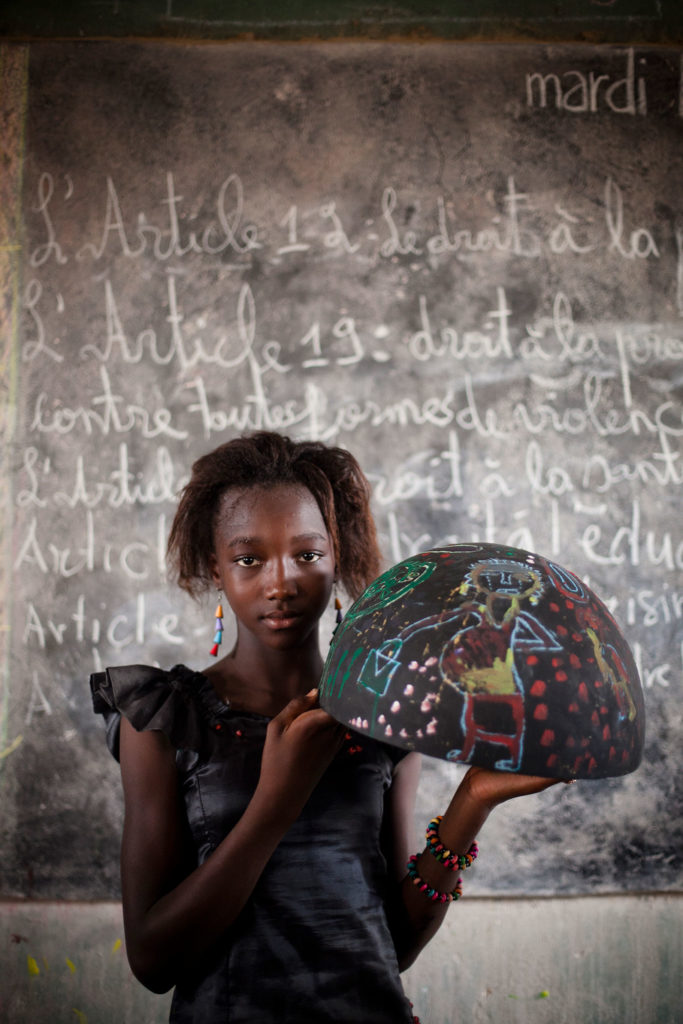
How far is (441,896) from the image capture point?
1.01 metres

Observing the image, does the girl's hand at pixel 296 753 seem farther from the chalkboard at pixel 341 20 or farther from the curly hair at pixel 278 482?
the chalkboard at pixel 341 20

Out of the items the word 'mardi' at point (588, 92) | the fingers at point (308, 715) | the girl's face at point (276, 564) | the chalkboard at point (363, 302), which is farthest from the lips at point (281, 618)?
the word 'mardi' at point (588, 92)

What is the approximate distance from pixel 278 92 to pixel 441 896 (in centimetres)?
197

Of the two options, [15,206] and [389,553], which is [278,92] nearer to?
[15,206]

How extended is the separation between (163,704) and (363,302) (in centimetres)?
136

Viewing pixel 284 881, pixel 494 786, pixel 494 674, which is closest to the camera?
pixel 494 674

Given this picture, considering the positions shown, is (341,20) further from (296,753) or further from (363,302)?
(296,753)

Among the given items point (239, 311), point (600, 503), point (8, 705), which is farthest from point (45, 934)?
point (600, 503)

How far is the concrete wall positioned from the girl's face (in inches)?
52.0

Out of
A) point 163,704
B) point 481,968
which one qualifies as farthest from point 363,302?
point 481,968

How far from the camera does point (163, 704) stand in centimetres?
104

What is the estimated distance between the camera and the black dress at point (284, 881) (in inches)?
37.7

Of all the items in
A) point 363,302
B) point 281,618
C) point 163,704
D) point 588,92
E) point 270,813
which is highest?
point 588,92

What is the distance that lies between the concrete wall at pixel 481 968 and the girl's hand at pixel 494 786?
128cm
